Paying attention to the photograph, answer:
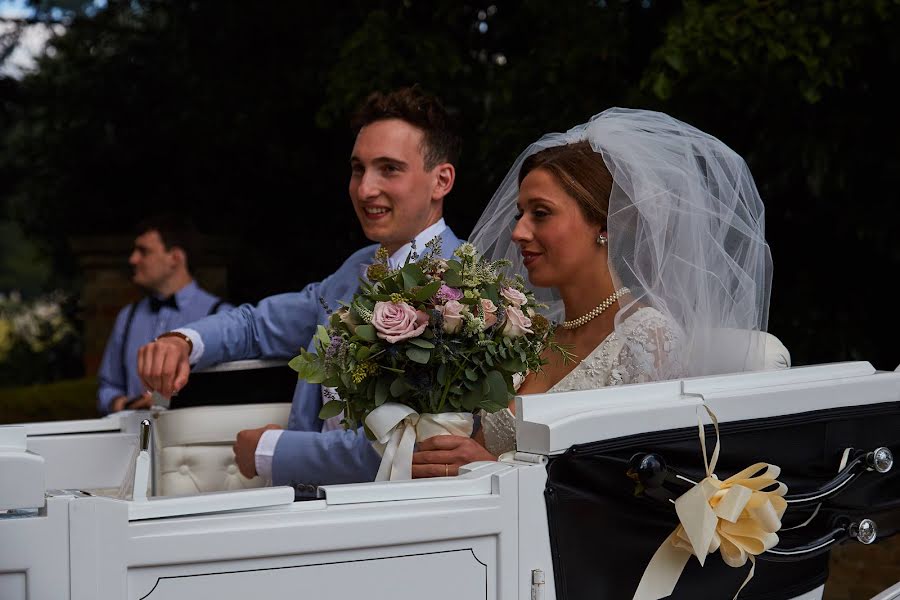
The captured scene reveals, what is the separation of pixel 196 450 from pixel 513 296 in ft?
4.49

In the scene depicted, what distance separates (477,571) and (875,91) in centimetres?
437

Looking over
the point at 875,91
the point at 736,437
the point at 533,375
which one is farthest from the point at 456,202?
the point at 736,437

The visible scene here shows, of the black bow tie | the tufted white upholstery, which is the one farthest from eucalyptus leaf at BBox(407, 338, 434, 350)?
the black bow tie

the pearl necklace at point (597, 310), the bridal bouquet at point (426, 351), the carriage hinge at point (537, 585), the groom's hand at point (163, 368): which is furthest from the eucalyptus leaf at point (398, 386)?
the groom's hand at point (163, 368)

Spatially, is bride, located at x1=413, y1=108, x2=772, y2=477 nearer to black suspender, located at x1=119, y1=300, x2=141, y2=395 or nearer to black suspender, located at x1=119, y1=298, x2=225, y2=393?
black suspender, located at x1=119, y1=298, x2=225, y2=393

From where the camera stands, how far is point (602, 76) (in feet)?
19.3

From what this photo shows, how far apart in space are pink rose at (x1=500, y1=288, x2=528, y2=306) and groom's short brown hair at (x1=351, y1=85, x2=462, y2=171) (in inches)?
40.8

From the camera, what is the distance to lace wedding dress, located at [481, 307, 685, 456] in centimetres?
255

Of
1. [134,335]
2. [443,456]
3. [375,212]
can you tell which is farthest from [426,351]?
[134,335]

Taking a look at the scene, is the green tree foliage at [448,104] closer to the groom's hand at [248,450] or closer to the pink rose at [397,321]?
the groom's hand at [248,450]

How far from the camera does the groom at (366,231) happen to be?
10.4 ft

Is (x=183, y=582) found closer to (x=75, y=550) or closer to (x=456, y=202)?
(x=75, y=550)

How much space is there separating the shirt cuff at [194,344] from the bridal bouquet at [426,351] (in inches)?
39.4

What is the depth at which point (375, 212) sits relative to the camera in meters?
3.20
